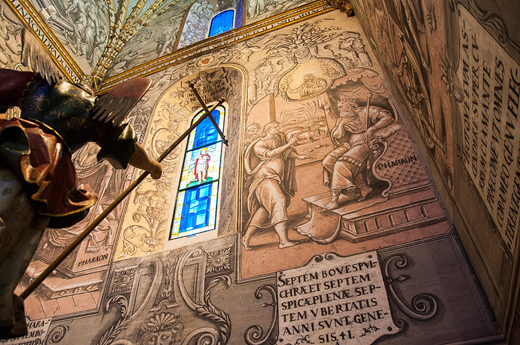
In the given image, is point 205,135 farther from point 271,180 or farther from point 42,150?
point 42,150

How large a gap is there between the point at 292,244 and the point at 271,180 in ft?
3.61

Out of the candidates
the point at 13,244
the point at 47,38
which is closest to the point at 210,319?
the point at 13,244

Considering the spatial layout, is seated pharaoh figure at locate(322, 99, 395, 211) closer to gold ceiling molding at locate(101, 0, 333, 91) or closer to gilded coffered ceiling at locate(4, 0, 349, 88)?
gilded coffered ceiling at locate(4, 0, 349, 88)

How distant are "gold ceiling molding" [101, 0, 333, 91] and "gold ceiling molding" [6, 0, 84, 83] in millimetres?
759

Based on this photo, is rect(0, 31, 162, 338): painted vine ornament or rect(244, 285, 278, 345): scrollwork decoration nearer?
rect(0, 31, 162, 338): painted vine ornament

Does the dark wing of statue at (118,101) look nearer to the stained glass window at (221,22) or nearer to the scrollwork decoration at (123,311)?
the scrollwork decoration at (123,311)

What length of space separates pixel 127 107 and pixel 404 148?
10.6ft

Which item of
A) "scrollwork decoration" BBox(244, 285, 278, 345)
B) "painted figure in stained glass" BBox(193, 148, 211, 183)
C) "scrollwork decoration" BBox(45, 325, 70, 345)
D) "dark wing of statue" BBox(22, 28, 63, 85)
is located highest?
"painted figure in stained glass" BBox(193, 148, 211, 183)

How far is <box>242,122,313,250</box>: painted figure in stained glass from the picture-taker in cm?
461

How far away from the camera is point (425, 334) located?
307 cm

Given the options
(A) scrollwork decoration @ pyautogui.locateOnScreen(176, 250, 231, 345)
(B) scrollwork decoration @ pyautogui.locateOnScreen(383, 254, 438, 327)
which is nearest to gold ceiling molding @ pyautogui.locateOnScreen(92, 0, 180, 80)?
(A) scrollwork decoration @ pyautogui.locateOnScreen(176, 250, 231, 345)

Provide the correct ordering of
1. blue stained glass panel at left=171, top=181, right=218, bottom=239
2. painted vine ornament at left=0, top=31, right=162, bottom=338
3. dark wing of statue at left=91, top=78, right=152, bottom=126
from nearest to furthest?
1. painted vine ornament at left=0, top=31, right=162, bottom=338
2. dark wing of statue at left=91, top=78, right=152, bottom=126
3. blue stained glass panel at left=171, top=181, right=218, bottom=239

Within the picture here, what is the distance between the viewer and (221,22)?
10227 millimetres

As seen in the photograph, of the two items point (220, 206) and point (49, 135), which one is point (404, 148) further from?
point (49, 135)
